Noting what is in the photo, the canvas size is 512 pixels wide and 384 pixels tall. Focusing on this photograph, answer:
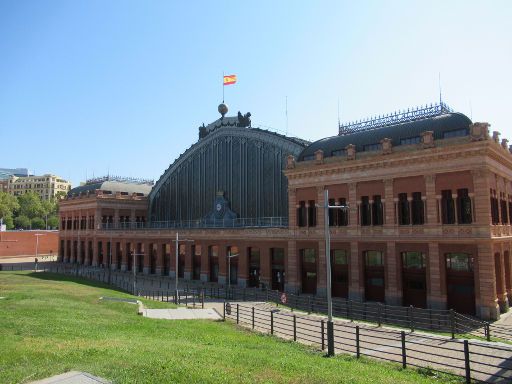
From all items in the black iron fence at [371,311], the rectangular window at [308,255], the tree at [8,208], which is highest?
the tree at [8,208]

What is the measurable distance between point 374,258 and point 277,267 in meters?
14.0

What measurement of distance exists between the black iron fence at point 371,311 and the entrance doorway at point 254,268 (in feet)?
6.26

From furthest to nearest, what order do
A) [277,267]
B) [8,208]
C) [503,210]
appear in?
[8,208] → [277,267] → [503,210]

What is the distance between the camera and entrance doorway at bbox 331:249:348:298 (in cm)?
4419

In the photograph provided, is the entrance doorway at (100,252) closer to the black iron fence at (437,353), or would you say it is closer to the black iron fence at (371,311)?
the black iron fence at (371,311)

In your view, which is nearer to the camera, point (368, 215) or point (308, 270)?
point (368, 215)

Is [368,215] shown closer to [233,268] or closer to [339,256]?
[339,256]

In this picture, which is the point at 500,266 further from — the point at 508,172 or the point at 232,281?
the point at 232,281

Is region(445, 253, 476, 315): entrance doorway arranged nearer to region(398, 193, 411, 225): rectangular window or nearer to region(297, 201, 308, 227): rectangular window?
region(398, 193, 411, 225): rectangular window

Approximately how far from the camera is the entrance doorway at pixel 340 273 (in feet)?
145

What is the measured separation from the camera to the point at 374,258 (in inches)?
1655

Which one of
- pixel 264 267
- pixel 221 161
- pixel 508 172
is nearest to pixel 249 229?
pixel 264 267

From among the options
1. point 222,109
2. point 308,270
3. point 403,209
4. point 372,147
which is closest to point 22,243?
point 222,109

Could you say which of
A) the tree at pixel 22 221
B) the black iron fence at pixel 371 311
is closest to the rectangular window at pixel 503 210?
the black iron fence at pixel 371 311
